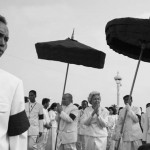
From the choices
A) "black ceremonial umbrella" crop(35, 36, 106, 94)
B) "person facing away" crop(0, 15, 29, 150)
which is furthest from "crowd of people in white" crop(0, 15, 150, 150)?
"black ceremonial umbrella" crop(35, 36, 106, 94)

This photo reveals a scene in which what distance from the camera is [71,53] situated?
8.28 metres

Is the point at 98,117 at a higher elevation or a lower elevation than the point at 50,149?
higher

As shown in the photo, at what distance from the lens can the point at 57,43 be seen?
27.7 feet

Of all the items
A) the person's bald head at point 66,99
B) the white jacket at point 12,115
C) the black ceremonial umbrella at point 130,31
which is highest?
the black ceremonial umbrella at point 130,31

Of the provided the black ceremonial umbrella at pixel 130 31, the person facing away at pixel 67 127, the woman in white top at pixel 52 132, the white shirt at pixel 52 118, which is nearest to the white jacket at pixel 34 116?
the woman in white top at pixel 52 132

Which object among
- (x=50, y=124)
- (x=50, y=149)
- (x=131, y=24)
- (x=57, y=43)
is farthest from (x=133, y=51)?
(x=50, y=124)

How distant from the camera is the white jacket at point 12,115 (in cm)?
273

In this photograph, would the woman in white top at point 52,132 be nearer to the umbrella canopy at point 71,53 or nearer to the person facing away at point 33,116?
the person facing away at point 33,116

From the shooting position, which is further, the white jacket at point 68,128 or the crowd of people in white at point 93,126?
the white jacket at point 68,128

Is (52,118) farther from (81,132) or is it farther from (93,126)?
(93,126)

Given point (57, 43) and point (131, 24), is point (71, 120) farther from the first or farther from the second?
point (131, 24)

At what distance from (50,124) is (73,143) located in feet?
14.8

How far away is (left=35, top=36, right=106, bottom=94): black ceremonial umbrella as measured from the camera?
8.09 meters

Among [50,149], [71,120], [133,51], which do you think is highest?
[133,51]
